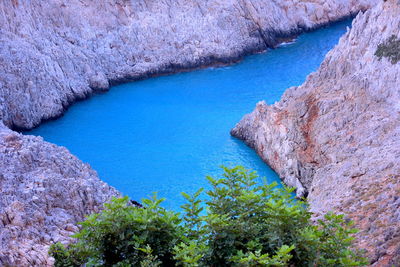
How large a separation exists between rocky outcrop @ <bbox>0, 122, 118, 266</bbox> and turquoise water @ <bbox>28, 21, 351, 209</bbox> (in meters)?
4.35

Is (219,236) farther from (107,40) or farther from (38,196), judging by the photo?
(107,40)

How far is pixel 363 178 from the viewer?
623 inches

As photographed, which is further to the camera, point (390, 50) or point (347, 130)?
point (390, 50)

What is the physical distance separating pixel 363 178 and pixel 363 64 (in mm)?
6997

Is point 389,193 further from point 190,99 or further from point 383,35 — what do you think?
point 190,99

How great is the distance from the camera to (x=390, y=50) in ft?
65.8

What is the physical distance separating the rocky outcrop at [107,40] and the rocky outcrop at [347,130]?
46.7ft

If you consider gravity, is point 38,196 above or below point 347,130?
below

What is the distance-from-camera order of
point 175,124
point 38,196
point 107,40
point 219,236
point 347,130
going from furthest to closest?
point 107,40
point 175,124
point 347,130
point 38,196
point 219,236

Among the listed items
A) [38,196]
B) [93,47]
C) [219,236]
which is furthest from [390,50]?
[93,47]

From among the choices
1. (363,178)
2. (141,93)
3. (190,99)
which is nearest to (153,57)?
(141,93)

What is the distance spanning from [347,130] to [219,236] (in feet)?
41.7

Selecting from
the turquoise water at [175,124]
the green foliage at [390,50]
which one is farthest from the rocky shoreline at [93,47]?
the green foliage at [390,50]

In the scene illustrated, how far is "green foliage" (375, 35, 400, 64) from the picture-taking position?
1969 centimetres
